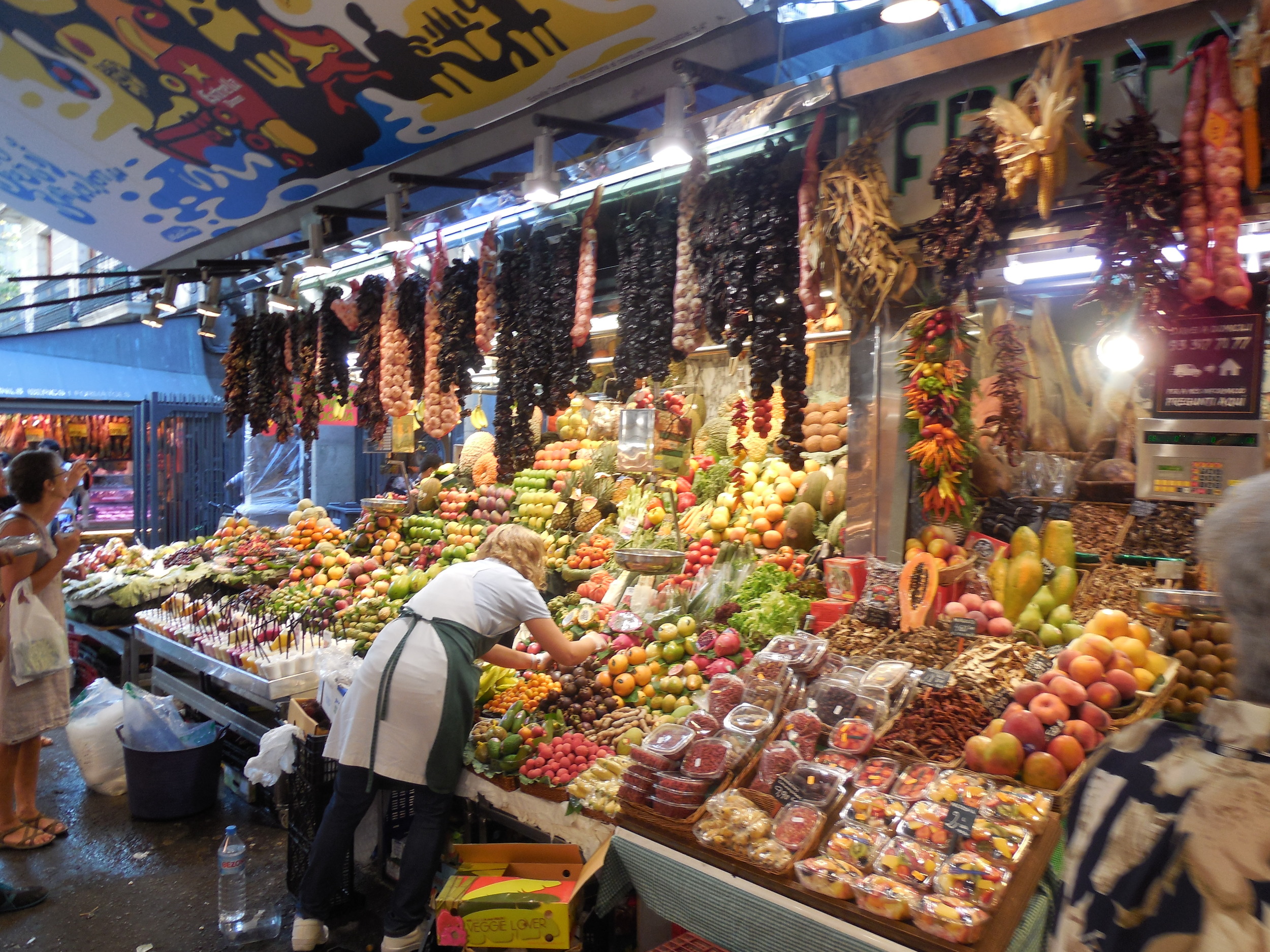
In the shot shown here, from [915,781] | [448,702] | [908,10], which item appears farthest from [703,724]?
[908,10]

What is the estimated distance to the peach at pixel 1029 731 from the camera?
2750mm

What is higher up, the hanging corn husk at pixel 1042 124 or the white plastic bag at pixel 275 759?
the hanging corn husk at pixel 1042 124

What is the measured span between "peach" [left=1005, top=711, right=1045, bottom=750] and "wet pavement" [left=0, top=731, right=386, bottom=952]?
319 centimetres

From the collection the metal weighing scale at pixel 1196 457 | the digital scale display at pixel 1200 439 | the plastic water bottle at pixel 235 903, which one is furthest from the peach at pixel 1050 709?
the plastic water bottle at pixel 235 903

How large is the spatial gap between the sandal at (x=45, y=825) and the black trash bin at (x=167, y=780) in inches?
15.4

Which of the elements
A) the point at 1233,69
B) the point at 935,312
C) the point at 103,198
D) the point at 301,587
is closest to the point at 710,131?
the point at 935,312

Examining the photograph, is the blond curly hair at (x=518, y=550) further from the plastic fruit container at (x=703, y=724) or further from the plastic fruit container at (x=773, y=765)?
the plastic fruit container at (x=773, y=765)

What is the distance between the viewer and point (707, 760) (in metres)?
3.08

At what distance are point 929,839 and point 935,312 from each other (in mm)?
2291

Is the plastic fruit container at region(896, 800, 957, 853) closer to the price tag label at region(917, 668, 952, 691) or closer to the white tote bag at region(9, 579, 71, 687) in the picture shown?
the price tag label at region(917, 668, 952, 691)

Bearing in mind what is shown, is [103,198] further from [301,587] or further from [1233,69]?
[1233,69]

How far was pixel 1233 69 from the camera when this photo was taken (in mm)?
2779

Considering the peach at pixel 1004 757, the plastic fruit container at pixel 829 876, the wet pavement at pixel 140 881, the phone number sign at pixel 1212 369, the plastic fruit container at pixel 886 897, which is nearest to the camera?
the plastic fruit container at pixel 886 897

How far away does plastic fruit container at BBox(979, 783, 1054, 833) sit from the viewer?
8.22ft
